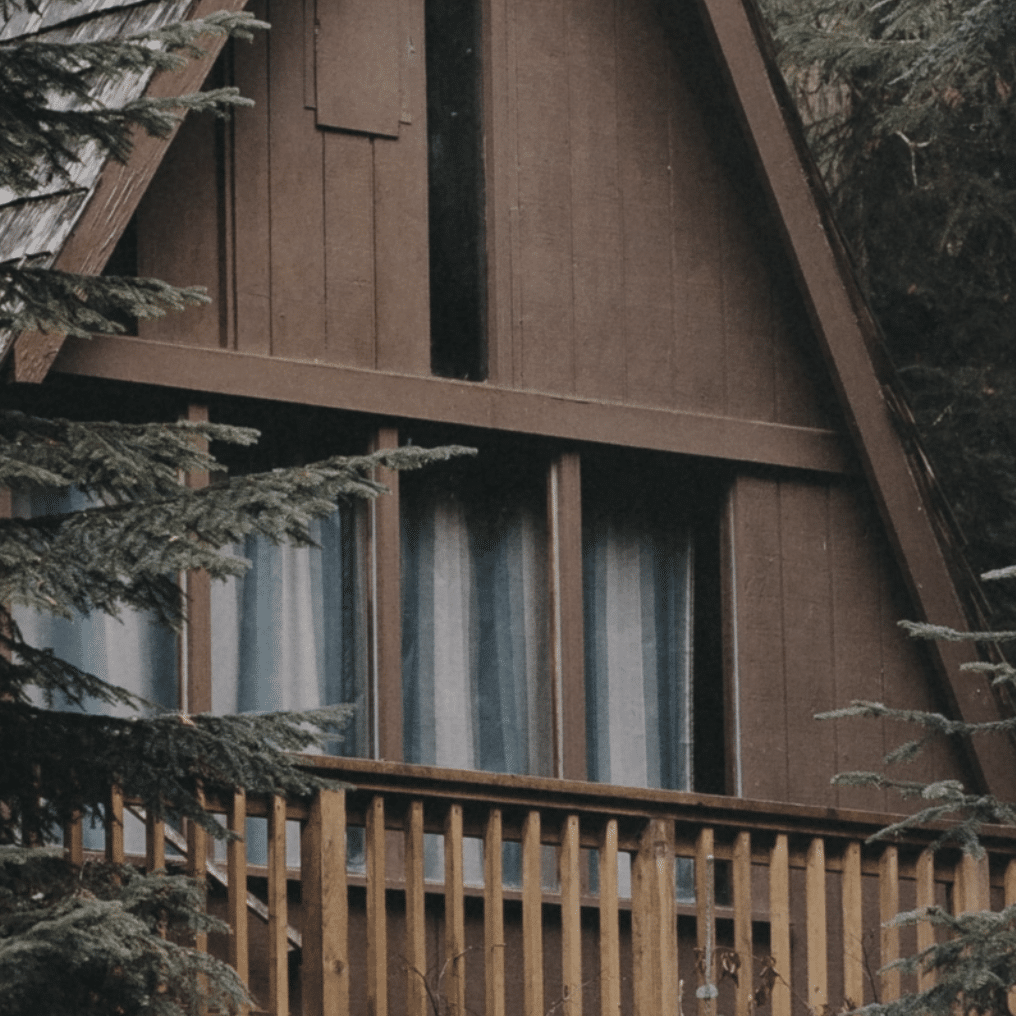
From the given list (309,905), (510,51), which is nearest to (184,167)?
(510,51)

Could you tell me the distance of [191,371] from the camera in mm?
9680

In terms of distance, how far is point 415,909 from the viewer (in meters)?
7.84

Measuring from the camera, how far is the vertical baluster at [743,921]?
8359 millimetres

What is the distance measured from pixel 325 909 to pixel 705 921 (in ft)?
4.44

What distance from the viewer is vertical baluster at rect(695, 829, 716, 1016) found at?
8164 mm

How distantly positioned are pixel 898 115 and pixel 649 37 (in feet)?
9.84

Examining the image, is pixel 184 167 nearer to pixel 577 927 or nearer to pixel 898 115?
pixel 577 927

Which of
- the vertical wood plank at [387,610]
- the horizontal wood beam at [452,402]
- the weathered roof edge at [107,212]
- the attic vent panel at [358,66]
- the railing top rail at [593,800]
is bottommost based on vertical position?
the railing top rail at [593,800]

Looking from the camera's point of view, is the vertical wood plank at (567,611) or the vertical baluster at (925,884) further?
the vertical wood plank at (567,611)

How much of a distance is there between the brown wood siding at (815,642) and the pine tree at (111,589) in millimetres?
4596

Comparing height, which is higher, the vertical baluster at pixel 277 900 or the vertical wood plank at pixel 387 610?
the vertical wood plank at pixel 387 610

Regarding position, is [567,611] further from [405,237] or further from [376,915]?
[376,915]

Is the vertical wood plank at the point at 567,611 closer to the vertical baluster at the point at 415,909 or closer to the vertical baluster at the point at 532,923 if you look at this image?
the vertical baluster at the point at 532,923

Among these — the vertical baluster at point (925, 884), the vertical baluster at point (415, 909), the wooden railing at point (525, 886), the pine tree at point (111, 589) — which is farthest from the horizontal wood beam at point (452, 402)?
the pine tree at point (111, 589)
